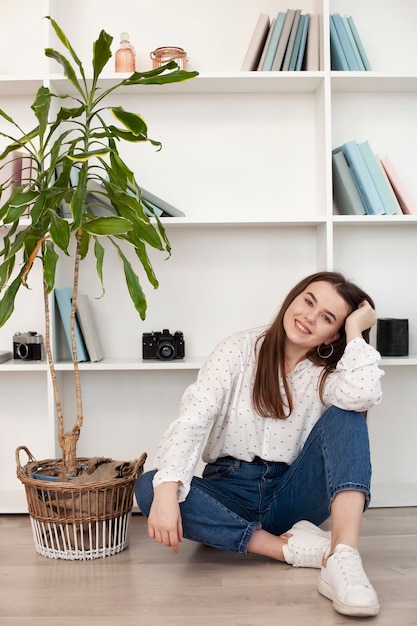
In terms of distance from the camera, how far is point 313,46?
8.39 feet

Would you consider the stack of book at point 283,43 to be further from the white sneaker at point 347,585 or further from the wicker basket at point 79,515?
the white sneaker at point 347,585

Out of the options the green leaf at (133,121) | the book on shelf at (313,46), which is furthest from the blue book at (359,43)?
the green leaf at (133,121)

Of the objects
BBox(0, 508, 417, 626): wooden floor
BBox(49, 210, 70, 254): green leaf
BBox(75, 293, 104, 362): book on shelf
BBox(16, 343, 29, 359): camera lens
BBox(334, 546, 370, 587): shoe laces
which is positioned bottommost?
BBox(0, 508, 417, 626): wooden floor

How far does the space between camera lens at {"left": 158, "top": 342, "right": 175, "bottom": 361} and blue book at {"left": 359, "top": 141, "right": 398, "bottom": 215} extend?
0.87 m

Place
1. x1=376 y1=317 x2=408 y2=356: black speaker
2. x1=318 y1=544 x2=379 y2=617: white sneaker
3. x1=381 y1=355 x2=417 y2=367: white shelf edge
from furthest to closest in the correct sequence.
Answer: x1=376 y1=317 x2=408 y2=356: black speaker → x1=381 y1=355 x2=417 y2=367: white shelf edge → x1=318 y1=544 x2=379 y2=617: white sneaker

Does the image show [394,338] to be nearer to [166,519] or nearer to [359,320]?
[359,320]

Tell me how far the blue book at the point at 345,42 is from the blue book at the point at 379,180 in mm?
268

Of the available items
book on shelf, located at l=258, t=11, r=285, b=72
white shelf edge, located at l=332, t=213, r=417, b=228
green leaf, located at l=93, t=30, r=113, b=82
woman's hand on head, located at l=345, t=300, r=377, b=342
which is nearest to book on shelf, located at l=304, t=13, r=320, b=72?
book on shelf, located at l=258, t=11, r=285, b=72

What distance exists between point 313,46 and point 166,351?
115 centimetres

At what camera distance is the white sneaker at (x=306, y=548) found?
6.27 feet

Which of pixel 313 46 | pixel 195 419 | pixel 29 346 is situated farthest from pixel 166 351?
pixel 313 46

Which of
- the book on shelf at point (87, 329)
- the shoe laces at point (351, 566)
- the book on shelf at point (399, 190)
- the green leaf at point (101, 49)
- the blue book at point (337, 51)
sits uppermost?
the blue book at point (337, 51)

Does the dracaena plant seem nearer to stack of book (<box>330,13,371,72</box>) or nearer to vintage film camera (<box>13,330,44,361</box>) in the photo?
vintage film camera (<box>13,330,44,361</box>)

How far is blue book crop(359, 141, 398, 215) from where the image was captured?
2564 millimetres
